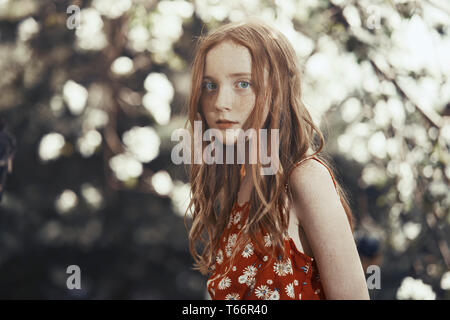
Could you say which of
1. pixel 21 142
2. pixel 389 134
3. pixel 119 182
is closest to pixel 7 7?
pixel 21 142

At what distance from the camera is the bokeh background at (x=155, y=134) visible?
1.71 metres

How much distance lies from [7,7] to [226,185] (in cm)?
130

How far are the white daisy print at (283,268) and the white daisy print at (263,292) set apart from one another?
0.12ft

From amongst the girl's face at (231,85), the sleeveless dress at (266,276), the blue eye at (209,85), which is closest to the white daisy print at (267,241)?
the sleeveless dress at (266,276)

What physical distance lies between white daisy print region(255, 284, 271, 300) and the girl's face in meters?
0.32

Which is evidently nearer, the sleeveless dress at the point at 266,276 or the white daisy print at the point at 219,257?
the sleeveless dress at the point at 266,276

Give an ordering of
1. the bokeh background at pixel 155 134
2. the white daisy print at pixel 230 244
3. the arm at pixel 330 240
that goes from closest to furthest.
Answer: the arm at pixel 330 240, the white daisy print at pixel 230 244, the bokeh background at pixel 155 134

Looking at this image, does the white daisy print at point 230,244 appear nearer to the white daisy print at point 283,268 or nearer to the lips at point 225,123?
the white daisy print at point 283,268

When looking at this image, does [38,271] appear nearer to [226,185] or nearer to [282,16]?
[226,185]

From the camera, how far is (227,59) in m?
1.10

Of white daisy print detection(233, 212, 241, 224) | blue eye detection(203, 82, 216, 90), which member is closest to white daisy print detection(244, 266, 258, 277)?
white daisy print detection(233, 212, 241, 224)

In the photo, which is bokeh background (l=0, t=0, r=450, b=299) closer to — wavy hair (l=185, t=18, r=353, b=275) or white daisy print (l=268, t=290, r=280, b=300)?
wavy hair (l=185, t=18, r=353, b=275)

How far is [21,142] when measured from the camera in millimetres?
1945

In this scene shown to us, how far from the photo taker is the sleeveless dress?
3.13 feet
